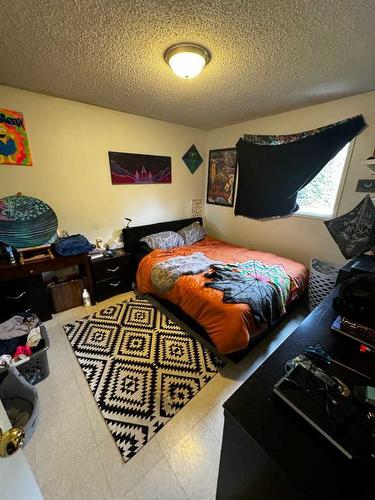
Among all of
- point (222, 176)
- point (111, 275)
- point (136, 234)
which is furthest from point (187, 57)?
point (111, 275)

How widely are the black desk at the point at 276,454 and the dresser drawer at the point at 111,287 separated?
2.19 m

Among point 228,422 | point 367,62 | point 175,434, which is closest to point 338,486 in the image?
point 228,422

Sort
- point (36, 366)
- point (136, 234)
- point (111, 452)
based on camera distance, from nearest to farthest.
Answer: point (111, 452)
point (36, 366)
point (136, 234)

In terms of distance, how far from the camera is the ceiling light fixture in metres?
1.38

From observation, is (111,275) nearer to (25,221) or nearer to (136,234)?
(136,234)

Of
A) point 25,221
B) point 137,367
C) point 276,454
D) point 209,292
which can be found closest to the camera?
point 276,454

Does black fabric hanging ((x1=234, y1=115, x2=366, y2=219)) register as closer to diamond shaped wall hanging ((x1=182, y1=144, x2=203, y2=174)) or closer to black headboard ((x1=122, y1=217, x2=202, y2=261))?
diamond shaped wall hanging ((x1=182, y1=144, x2=203, y2=174))

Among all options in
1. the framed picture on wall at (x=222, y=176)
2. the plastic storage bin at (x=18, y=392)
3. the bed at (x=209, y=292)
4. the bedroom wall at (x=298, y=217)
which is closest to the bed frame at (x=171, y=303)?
the bed at (x=209, y=292)

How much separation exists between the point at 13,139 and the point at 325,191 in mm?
3503

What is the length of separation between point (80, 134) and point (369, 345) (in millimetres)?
3149

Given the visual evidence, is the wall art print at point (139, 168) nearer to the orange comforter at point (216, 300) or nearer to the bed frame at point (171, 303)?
the bed frame at point (171, 303)

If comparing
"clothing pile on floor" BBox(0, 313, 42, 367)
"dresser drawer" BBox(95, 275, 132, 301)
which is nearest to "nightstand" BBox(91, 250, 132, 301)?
"dresser drawer" BBox(95, 275, 132, 301)

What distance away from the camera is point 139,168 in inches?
117

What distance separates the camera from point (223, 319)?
1694mm
